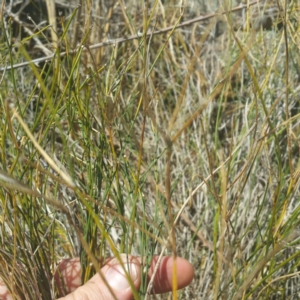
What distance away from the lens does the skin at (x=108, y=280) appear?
0.65 meters

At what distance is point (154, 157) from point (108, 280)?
0.21 m

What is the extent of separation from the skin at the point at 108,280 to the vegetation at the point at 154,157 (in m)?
0.02

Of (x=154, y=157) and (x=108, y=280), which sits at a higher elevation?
(x=154, y=157)

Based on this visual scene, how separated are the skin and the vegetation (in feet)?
0.08

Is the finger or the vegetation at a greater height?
the vegetation

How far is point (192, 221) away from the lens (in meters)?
0.98

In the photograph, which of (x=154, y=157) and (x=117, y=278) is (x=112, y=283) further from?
(x=154, y=157)

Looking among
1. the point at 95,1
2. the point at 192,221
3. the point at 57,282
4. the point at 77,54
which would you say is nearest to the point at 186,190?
the point at 192,221

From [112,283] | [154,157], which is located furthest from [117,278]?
[154,157]

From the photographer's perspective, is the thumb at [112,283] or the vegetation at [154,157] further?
the thumb at [112,283]

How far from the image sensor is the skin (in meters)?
0.65

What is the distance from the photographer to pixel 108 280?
2.26ft

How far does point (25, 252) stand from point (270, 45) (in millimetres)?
888

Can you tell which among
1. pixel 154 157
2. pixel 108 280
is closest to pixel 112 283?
pixel 108 280
